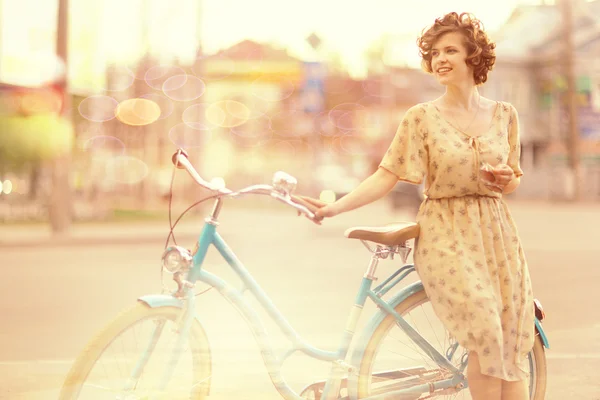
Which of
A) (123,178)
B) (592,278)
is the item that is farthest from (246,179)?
(592,278)

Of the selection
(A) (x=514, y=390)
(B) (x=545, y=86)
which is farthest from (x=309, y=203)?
(B) (x=545, y=86)

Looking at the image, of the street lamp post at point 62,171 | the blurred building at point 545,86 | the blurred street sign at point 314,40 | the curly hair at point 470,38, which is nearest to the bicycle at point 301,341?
the curly hair at point 470,38

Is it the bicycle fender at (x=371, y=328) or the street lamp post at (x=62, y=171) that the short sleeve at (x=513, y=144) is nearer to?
the bicycle fender at (x=371, y=328)

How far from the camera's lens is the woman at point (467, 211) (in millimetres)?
3812

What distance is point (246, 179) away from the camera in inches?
3196

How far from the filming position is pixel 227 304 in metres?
10.3

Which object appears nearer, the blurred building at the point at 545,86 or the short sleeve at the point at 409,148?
the short sleeve at the point at 409,148

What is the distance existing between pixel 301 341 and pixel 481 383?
28.0 inches

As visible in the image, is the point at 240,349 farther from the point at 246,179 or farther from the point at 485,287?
the point at 246,179

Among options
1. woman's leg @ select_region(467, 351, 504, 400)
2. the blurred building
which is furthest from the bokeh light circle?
woman's leg @ select_region(467, 351, 504, 400)

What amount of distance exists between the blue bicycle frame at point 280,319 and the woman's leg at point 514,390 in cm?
23

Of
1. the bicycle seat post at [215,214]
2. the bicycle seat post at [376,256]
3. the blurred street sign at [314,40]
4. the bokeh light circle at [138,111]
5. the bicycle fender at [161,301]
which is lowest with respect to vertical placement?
the bokeh light circle at [138,111]

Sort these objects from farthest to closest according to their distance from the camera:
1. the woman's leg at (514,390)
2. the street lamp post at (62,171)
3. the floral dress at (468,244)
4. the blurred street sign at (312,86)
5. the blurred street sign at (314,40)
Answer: the blurred street sign at (312,86)
the blurred street sign at (314,40)
the street lamp post at (62,171)
the woman's leg at (514,390)
the floral dress at (468,244)

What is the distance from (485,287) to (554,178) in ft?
150
